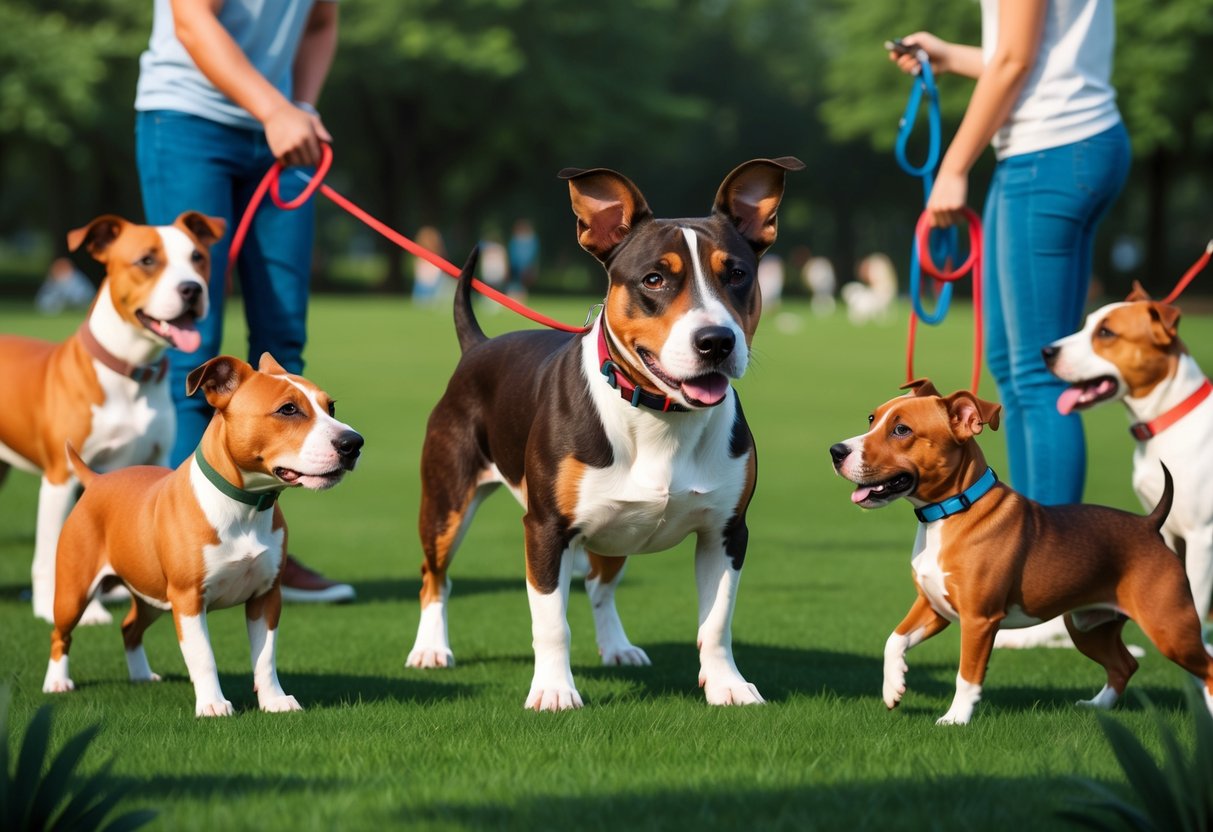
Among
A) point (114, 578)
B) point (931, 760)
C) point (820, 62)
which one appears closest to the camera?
point (931, 760)

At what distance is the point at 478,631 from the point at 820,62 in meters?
75.5

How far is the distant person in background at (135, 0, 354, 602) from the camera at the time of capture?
6914mm

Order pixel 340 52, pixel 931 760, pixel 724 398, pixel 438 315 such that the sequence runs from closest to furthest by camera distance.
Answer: pixel 931 760 → pixel 724 398 → pixel 438 315 → pixel 340 52

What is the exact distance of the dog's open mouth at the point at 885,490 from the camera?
17.0ft

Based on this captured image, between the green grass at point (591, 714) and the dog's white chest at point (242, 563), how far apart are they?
411 mm

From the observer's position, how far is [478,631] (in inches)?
295

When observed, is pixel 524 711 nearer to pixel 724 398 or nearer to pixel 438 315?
pixel 724 398

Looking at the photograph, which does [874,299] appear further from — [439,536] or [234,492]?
[234,492]

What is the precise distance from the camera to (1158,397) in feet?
21.1

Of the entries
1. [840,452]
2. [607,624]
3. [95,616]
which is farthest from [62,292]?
[840,452]

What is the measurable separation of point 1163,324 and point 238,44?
14.3ft

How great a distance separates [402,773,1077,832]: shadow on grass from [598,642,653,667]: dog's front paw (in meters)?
2.46

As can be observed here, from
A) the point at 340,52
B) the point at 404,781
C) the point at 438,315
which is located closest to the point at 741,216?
the point at 404,781

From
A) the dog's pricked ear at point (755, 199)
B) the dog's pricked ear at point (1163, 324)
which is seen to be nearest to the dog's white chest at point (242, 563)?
the dog's pricked ear at point (755, 199)
